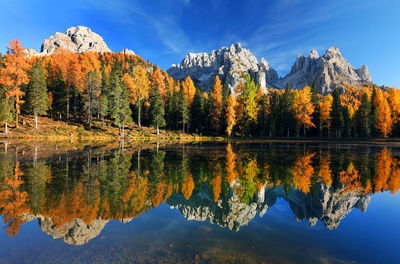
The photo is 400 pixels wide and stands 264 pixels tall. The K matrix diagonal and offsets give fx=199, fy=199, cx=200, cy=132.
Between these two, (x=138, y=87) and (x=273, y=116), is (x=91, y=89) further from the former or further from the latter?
(x=273, y=116)

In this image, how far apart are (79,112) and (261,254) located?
66303 millimetres

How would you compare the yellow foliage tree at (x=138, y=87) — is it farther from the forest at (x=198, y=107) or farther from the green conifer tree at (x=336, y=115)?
the green conifer tree at (x=336, y=115)

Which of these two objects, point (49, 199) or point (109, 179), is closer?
point (49, 199)

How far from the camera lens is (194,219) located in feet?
20.4

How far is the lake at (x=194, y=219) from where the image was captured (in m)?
4.22

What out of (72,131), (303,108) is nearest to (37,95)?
(72,131)

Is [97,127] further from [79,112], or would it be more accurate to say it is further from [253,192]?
[253,192]

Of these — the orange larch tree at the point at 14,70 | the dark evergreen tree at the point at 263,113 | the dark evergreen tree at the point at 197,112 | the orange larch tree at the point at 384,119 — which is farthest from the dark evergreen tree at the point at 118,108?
the orange larch tree at the point at 384,119

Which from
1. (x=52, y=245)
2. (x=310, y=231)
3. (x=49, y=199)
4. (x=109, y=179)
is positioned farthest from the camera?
(x=109, y=179)

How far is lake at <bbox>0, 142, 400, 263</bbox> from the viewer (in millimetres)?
4219

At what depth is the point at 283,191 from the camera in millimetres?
9008

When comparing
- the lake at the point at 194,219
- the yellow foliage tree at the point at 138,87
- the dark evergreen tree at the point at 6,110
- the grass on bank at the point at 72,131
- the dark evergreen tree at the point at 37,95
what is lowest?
the lake at the point at 194,219

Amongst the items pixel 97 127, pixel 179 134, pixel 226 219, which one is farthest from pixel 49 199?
pixel 179 134

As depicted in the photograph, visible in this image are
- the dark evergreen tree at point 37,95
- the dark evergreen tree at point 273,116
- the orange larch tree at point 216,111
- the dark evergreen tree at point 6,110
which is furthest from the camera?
the orange larch tree at point 216,111
